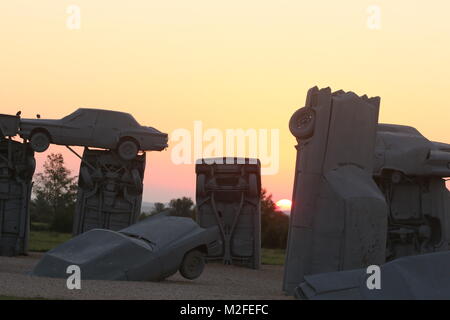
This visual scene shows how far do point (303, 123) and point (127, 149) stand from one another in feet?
41.4

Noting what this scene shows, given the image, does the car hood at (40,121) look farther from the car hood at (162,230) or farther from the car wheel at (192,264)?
the car wheel at (192,264)

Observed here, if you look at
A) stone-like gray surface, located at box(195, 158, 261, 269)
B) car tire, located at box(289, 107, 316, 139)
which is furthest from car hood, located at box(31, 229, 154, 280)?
stone-like gray surface, located at box(195, 158, 261, 269)

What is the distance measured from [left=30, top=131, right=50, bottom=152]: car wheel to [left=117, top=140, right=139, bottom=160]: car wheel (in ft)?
7.61

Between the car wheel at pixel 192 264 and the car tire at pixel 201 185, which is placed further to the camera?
the car tire at pixel 201 185

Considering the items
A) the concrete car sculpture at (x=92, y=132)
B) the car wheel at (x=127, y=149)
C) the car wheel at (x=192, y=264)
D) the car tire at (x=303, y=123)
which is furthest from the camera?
the car wheel at (x=127, y=149)

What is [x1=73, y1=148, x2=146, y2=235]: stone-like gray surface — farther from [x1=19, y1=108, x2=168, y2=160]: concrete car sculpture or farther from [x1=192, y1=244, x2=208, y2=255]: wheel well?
[x1=192, y1=244, x2=208, y2=255]: wheel well

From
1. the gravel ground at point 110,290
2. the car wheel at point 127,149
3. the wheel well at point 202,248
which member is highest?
the car wheel at point 127,149

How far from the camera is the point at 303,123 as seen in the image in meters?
14.9

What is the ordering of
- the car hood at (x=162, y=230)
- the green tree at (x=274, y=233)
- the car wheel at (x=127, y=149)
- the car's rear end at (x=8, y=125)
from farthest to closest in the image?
1. the green tree at (x=274, y=233)
2. the car wheel at (x=127, y=149)
3. the car's rear end at (x=8, y=125)
4. the car hood at (x=162, y=230)

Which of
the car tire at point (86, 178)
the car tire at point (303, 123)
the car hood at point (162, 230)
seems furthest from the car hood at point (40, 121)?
the car tire at point (303, 123)

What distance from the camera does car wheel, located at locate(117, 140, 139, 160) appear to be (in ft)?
87.2

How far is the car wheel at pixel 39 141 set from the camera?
26047 millimetres

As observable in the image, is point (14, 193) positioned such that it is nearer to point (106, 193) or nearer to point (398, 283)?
point (106, 193)

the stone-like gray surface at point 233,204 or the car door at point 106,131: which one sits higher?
the car door at point 106,131
